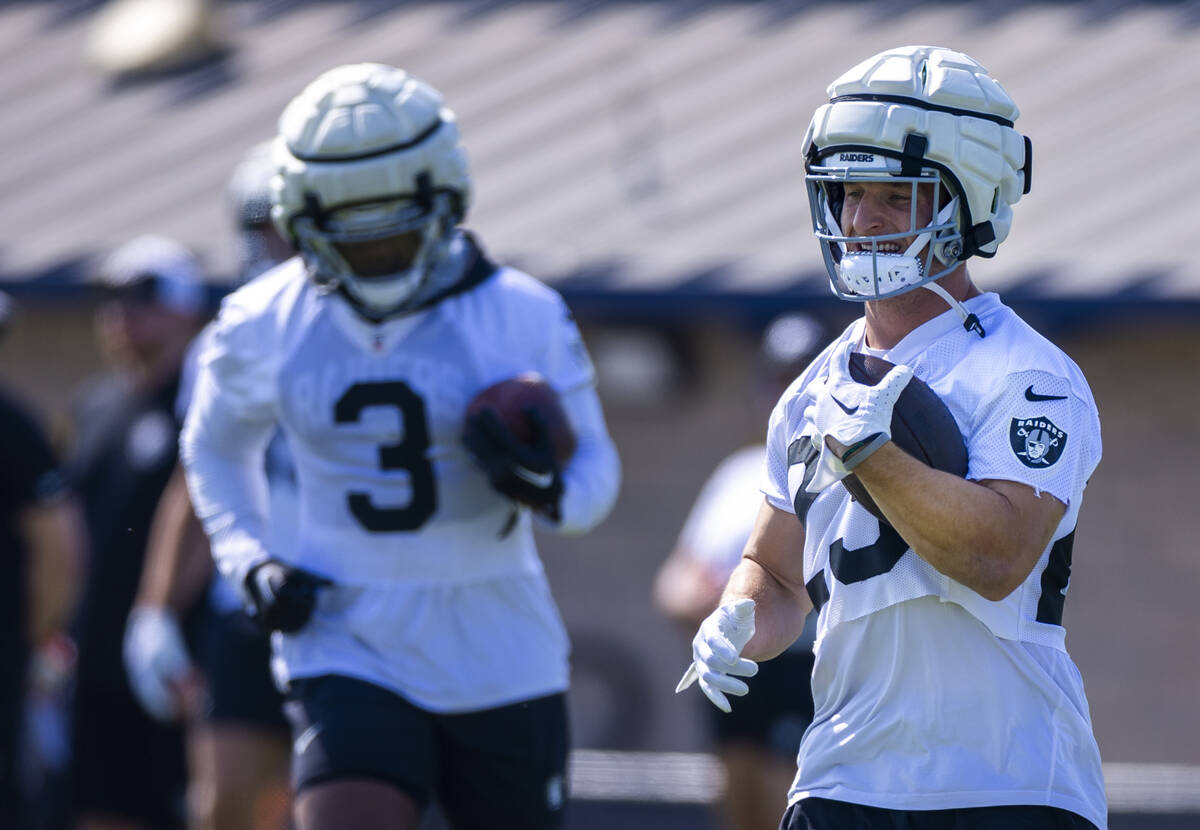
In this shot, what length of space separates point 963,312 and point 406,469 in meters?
1.62

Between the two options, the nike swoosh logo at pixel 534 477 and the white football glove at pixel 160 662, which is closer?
the nike swoosh logo at pixel 534 477

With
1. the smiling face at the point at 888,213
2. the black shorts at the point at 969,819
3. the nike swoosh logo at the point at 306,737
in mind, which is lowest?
the nike swoosh logo at the point at 306,737

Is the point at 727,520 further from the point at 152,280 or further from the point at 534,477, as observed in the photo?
the point at 152,280

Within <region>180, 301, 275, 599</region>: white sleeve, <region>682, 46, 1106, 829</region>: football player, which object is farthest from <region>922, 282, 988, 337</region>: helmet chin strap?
<region>180, 301, 275, 599</region>: white sleeve

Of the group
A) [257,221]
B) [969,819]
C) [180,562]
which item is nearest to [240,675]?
[180,562]

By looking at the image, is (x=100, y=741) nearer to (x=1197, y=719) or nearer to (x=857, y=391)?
(x=857, y=391)

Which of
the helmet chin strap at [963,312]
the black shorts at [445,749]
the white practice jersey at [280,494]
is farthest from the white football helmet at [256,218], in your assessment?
the helmet chin strap at [963,312]

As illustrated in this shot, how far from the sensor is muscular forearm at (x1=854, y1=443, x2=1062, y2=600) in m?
2.94

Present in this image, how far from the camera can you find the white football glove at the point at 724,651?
126 inches

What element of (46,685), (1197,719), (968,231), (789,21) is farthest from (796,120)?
(968,231)

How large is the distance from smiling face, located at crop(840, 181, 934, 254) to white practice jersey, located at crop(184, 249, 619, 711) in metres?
1.38

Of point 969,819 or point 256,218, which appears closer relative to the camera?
point 969,819

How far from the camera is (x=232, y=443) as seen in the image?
4.75 meters

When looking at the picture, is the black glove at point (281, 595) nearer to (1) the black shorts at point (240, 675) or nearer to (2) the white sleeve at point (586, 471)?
(2) the white sleeve at point (586, 471)
